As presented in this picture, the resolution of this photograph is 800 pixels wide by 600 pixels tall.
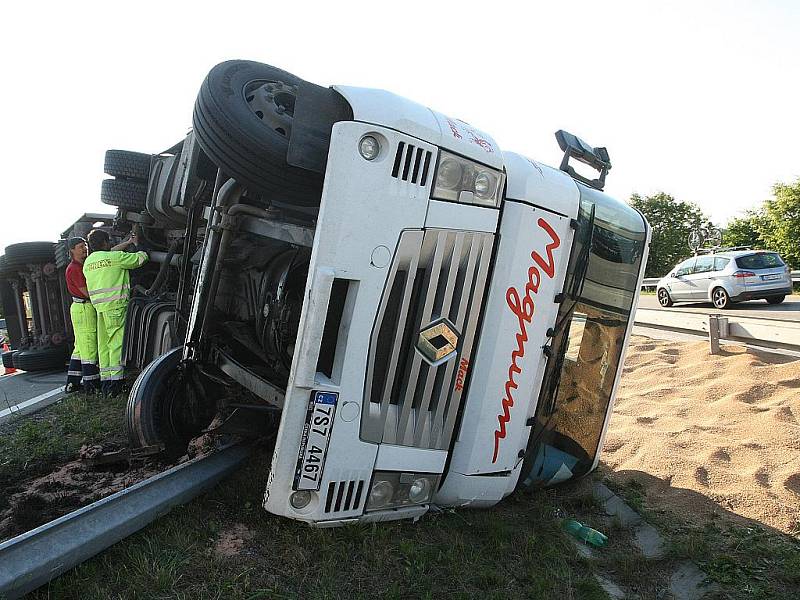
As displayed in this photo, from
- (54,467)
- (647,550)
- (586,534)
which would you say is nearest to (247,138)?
(54,467)

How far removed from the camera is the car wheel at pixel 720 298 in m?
13.6

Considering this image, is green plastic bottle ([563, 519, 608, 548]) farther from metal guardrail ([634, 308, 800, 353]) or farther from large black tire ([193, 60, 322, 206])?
metal guardrail ([634, 308, 800, 353])

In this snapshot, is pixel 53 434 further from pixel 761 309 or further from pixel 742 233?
pixel 742 233

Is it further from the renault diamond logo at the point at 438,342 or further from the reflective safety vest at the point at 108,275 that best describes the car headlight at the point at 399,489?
the reflective safety vest at the point at 108,275

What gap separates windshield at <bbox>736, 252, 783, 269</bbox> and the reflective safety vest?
12402 millimetres

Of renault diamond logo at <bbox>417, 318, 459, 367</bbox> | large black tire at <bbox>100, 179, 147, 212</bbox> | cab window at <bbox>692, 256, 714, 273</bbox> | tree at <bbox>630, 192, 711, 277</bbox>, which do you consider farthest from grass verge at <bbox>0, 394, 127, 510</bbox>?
tree at <bbox>630, 192, 711, 277</bbox>

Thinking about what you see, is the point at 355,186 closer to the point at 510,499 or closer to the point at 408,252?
the point at 408,252

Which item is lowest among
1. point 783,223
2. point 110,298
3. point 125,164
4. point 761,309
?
point 110,298

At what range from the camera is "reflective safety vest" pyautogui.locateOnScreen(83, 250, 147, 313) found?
18.7 ft

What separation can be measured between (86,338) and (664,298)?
14544mm

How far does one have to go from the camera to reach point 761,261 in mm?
13227

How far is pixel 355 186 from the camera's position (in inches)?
93.7

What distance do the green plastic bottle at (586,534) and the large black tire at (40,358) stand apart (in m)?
6.66

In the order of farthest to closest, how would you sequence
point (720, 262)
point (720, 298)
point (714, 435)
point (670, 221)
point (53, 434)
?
point (670, 221)
point (720, 262)
point (720, 298)
point (714, 435)
point (53, 434)
